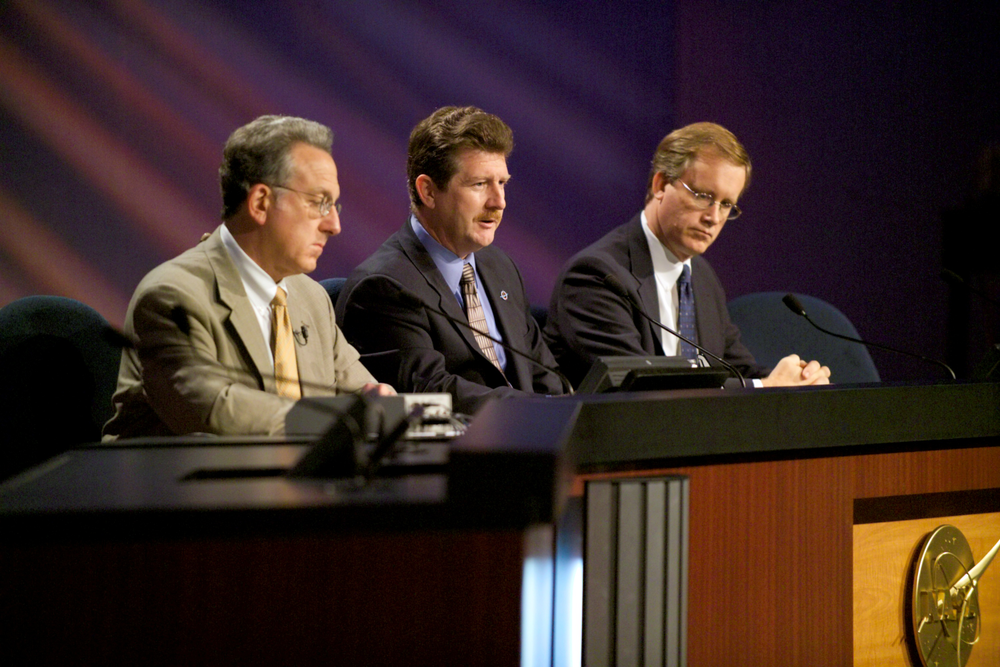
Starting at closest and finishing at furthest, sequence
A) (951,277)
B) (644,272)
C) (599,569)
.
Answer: (599,569) < (951,277) < (644,272)

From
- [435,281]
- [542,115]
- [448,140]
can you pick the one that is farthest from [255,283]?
[542,115]

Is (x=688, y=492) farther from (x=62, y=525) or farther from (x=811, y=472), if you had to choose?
(x=62, y=525)

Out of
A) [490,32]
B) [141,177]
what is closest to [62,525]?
[141,177]

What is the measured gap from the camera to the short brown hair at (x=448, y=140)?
2.56m

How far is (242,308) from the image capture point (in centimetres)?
182

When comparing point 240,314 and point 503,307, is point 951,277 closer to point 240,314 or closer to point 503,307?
point 503,307

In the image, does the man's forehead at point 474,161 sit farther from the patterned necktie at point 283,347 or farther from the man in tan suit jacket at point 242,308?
the patterned necktie at point 283,347

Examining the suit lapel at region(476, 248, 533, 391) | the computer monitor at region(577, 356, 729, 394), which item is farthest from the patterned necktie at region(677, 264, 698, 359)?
the computer monitor at region(577, 356, 729, 394)

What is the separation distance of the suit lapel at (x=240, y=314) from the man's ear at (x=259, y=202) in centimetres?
12

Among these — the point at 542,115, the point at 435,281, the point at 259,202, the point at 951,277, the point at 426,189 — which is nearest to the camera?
the point at 259,202

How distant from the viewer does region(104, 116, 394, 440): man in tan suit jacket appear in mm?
1663

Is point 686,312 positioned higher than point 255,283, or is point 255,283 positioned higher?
point 686,312

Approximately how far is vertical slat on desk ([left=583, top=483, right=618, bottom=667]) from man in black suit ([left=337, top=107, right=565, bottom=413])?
0.98 m

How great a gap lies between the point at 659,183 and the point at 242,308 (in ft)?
5.18
